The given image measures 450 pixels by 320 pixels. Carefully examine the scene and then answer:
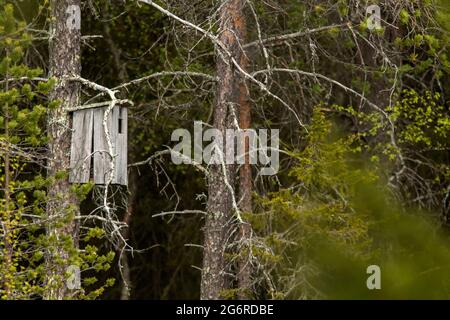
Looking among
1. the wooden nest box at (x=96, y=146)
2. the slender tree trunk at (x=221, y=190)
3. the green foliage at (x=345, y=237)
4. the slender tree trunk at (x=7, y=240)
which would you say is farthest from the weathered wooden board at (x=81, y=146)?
the green foliage at (x=345, y=237)

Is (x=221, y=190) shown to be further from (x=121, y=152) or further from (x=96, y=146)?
(x=96, y=146)

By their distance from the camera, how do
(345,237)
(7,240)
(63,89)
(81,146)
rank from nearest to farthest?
(7,240) < (345,237) < (81,146) < (63,89)

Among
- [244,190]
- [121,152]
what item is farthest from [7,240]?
[244,190]

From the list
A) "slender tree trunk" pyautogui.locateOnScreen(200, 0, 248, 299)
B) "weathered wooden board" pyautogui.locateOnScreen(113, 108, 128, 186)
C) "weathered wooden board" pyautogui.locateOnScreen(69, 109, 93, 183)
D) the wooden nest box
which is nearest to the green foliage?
"slender tree trunk" pyautogui.locateOnScreen(200, 0, 248, 299)

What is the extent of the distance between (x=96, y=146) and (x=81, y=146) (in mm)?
223

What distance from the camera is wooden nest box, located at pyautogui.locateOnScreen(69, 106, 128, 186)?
466 inches

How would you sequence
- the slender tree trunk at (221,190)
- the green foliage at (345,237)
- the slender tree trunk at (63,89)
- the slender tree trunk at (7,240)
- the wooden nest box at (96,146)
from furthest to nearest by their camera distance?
1. the slender tree trunk at (221,190)
2. the slender tree trunk at (63,89)
3. the wooden nest box at (96,146)
4. the slender tree trunk at (7,240)
5. the green foliage at (345,237)

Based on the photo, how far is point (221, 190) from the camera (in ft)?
42.8

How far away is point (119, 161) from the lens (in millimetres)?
11930

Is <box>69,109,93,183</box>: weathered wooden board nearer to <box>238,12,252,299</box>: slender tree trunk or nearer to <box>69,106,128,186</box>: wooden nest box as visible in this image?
<box>69,106,128,186</box>: wooden nest box

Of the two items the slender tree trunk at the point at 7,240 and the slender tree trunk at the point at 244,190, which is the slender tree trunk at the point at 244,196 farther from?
the slender tree trunk at the point at 7,240

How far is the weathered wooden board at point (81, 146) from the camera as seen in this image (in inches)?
468

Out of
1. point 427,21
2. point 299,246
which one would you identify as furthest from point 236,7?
point 299,246

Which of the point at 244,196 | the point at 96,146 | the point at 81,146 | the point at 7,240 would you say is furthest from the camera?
the point at 244,196
